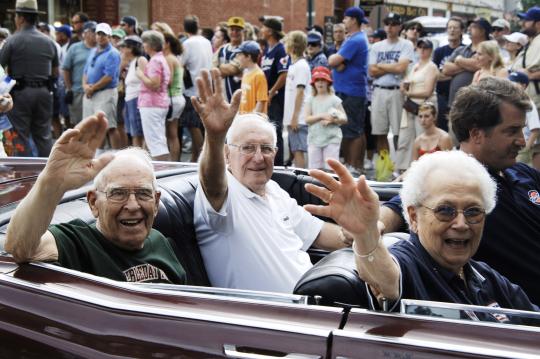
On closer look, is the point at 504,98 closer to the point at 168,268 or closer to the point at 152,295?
the point at 168,268

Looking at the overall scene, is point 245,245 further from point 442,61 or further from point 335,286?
point 442,61

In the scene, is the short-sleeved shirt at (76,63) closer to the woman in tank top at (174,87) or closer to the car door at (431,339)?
the woman in tank top at (174,87)

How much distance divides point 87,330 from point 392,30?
8.31m

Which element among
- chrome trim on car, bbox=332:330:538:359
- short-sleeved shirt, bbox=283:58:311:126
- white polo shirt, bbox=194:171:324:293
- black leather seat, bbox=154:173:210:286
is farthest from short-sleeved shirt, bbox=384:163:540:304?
short-sleeved shirt, bbox=283:58:311:126

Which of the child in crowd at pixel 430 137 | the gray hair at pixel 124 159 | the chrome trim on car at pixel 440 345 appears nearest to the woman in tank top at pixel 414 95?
the child in crowd at pixel 430 137

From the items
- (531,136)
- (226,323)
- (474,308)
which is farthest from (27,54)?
(474,308)

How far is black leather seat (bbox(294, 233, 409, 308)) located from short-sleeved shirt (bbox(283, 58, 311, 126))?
6.44 meters

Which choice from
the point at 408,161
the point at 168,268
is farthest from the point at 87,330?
the point at 408,161

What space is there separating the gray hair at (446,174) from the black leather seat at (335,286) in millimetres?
432

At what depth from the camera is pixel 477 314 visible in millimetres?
1999

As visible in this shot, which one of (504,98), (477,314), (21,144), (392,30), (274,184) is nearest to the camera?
(477,314)

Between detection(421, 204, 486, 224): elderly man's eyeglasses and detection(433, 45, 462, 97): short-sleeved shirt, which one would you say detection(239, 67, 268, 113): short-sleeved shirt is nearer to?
detection(433, 45, 462, 97): short-sleeved shirt

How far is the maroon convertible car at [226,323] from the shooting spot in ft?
6.29

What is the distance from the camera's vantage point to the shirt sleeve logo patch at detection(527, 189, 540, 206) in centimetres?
352
